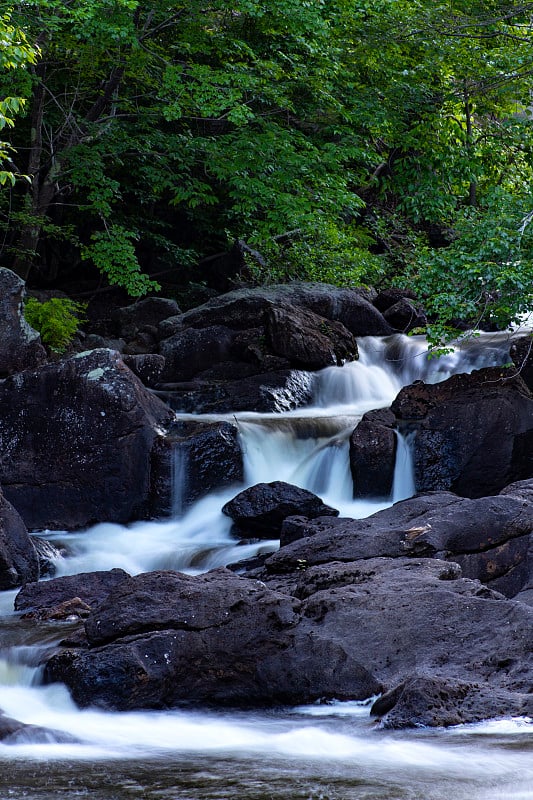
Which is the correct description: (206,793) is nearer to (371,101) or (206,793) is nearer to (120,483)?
(120,483)

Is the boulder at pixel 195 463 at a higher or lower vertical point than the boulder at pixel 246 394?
lower

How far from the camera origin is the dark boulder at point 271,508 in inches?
468

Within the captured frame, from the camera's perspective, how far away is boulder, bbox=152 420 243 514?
43.5 ft

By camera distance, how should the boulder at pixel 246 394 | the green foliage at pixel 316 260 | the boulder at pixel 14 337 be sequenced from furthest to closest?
the green foliage at pixel 316 260
the boulder at pixel 246 394
the boulder at pixel 14 337

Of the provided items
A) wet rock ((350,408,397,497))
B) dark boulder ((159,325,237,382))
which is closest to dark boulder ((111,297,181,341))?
dark boulder ((159,325,237,382))

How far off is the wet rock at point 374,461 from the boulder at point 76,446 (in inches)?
120

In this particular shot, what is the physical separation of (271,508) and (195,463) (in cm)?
191

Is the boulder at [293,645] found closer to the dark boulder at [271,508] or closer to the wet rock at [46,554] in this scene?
the wet rock at [46,554]

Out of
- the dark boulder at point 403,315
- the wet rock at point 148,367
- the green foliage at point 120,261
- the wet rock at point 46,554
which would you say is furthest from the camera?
the dark boulder at point 403,315

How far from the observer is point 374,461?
13.3 metres

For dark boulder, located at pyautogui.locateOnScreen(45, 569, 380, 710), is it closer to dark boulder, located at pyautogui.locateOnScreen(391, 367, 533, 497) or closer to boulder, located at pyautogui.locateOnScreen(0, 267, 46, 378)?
dark boulder, located at pyautogui.locateOnScreen(391, 367, 533, 497)

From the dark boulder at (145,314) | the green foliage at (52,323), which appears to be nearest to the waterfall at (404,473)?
the green foliage at (52,323)

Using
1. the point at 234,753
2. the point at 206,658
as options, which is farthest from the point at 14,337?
the point at 234,753

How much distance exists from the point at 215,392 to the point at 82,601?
7.99m
